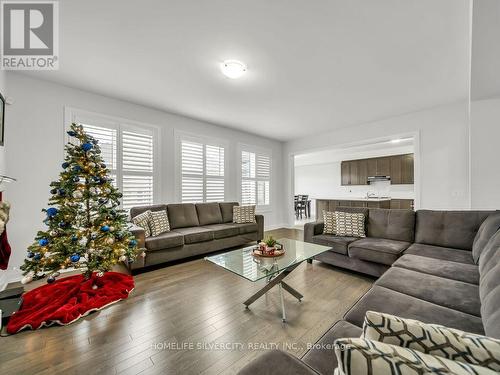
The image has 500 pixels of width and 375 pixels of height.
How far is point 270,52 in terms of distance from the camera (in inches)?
91.2

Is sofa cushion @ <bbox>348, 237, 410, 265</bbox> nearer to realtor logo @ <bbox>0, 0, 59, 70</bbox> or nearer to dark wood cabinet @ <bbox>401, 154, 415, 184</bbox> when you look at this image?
realtor logo @ <bbox>0, 0, 59, 70</bbox>

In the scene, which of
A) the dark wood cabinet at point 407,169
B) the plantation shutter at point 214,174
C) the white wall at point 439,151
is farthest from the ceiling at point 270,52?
the dark wood cabinet at point 407,169

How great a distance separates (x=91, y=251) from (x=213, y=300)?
143cm

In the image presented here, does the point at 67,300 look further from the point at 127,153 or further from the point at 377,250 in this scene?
the point at 377,250

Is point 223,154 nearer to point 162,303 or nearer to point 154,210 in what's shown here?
point 154,210

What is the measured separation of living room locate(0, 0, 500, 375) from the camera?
1.39 metres

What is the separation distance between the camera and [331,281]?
8.46 feet

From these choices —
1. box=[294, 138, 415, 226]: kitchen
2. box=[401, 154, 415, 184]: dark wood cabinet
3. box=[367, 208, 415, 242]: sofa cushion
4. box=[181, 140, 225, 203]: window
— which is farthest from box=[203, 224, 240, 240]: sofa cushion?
box=[401, 154, 415, 184]: dark wood cabinet

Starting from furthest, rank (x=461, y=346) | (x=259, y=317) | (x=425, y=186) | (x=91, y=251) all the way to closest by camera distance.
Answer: (x=425, y=186), (x=91, y=251), (x=259, y=317), (x=461, y=346)

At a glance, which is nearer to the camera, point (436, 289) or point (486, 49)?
point (436, 289)

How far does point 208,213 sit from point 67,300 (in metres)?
2.47

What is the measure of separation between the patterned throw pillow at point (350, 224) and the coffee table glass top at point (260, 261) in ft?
3.02

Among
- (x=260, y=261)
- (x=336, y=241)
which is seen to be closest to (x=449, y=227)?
(x=336, y=241)

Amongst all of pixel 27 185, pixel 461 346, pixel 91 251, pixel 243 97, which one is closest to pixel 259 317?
pixel 461 346
